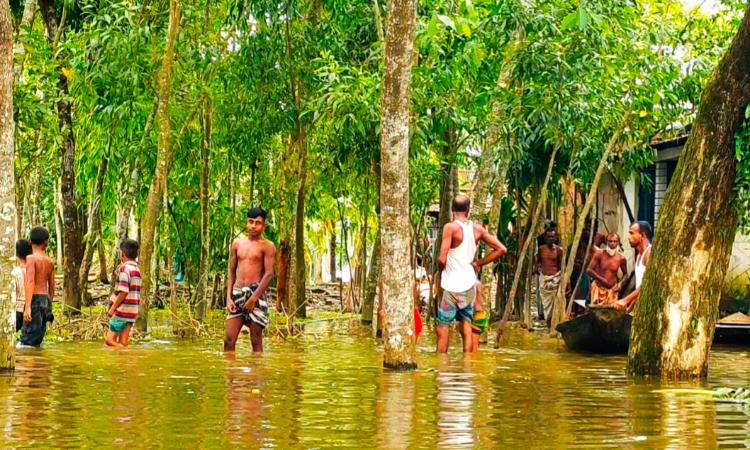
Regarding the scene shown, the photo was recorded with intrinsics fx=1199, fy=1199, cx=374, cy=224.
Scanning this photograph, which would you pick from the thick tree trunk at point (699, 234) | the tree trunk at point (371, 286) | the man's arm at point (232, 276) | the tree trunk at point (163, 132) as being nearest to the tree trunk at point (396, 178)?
the thick tree trunk at point (699, 234)

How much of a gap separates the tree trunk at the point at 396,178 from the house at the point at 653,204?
748cm

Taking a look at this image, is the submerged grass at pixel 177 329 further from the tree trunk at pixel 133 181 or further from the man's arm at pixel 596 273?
the man's arm at pixel 596 273

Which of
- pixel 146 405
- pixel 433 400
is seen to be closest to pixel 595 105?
pixel 433 400

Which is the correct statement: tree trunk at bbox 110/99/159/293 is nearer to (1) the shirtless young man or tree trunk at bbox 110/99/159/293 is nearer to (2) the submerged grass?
(2) the submerged grass

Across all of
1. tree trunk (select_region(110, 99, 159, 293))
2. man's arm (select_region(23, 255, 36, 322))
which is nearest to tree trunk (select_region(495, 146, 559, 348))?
tree trunk (select_region(110, 99, 159, 293))

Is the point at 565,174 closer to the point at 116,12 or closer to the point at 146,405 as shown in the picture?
the point at 116,12

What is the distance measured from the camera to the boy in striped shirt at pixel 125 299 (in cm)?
1370

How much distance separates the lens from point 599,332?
14.0 metres

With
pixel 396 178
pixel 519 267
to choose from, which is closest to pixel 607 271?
pixel 519 267

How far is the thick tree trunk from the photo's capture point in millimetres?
9688

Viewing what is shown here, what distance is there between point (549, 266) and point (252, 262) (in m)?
9.14

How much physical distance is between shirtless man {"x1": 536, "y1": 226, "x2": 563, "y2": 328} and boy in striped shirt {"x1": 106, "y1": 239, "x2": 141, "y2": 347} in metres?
8.63

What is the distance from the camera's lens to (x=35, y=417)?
7156 millimetres

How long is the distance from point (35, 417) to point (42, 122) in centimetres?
840
